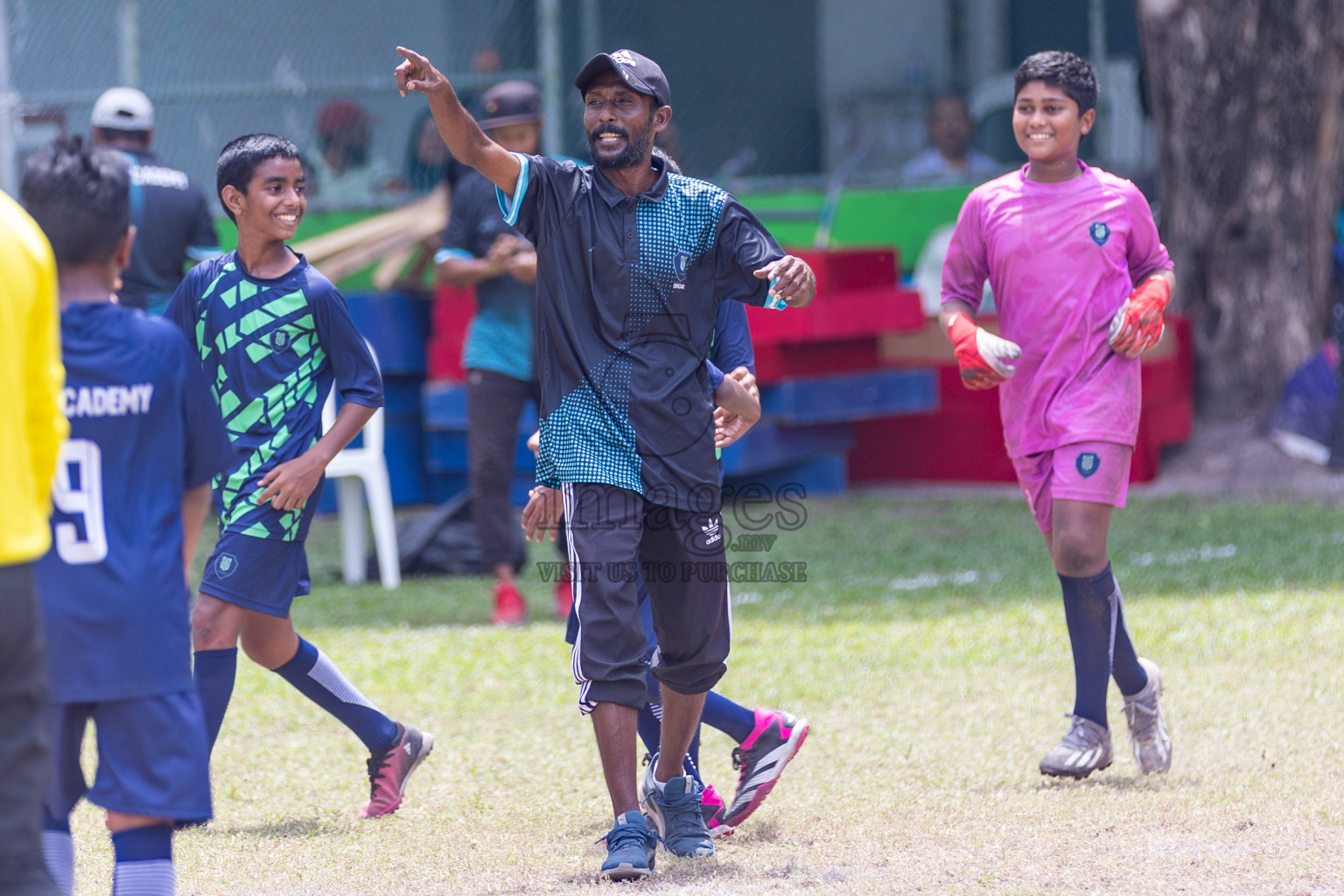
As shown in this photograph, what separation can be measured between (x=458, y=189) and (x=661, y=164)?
351 cm

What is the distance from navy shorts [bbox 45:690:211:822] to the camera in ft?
9.90

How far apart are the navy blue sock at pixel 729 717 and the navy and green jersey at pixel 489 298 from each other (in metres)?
3.12

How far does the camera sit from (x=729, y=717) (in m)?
4.61

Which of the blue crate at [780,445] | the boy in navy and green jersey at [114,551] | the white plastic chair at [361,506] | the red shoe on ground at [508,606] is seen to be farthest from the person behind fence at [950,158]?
the boy in navy and green jersey at [114,551]

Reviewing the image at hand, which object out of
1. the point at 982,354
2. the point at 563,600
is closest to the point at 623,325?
the point at 982,354

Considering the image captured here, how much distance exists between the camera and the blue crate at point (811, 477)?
11016 millimetres

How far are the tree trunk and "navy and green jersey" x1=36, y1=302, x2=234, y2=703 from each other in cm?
952

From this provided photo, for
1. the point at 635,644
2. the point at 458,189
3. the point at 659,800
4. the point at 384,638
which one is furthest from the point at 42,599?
the point at 458,189

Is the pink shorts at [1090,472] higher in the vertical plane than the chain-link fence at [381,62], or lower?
lower

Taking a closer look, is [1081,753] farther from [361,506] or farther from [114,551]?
[361,506]

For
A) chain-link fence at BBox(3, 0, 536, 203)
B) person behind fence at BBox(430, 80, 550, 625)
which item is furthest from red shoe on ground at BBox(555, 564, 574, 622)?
chain-link fence at BBox(3, 0, 536, 203)

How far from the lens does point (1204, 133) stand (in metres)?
11.4

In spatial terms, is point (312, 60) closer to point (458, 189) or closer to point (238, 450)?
point (458, 189)

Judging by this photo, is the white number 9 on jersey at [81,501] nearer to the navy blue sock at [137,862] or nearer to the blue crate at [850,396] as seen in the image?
the navy blue sock at [137,862]
